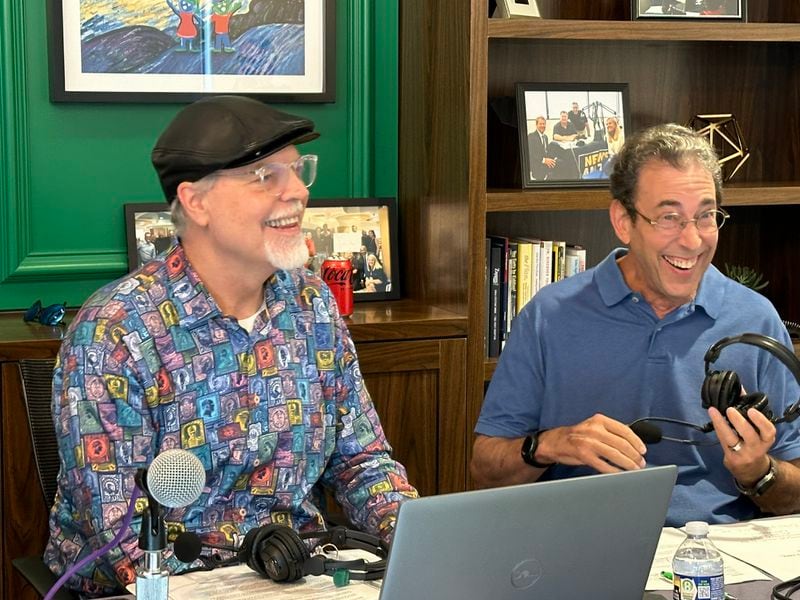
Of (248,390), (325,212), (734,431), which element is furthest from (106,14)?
(734,431)

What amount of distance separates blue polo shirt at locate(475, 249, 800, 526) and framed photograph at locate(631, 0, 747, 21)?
1052mm

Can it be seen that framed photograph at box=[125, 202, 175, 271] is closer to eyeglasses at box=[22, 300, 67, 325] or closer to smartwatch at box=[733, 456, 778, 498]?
eyeglasses at box=[22, 300, 67, 325]

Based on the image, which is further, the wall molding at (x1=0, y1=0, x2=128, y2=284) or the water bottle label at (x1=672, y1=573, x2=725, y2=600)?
the wall molding at (x1=0, y1=0, x2=128, y2=284)

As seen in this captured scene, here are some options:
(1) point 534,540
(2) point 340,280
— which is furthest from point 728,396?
(2) point 340,280

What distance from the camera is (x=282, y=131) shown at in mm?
2123

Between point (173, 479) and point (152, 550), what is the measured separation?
149 millimetres

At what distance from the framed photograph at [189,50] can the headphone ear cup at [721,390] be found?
1.55 meters

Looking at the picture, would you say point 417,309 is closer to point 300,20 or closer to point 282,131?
point 300,20

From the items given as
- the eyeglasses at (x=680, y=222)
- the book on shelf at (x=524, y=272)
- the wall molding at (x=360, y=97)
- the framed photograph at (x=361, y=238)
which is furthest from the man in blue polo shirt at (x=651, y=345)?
the wall molding at (x=360, y=97)

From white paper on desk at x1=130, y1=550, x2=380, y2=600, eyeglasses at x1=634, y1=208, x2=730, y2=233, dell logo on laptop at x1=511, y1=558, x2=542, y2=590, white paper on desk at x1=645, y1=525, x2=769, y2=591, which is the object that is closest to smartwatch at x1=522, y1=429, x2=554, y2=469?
white paper on desk at x1=645, y1=525, x2=769, y2=591

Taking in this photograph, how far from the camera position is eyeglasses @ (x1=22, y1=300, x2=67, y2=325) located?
2.86 meters

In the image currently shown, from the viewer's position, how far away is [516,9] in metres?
3.19

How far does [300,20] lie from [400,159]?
45cm

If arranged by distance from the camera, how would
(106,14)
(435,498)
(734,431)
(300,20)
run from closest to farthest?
1. (435,498)
2. (734,431)
3. (106,14)
4. (300,20)
